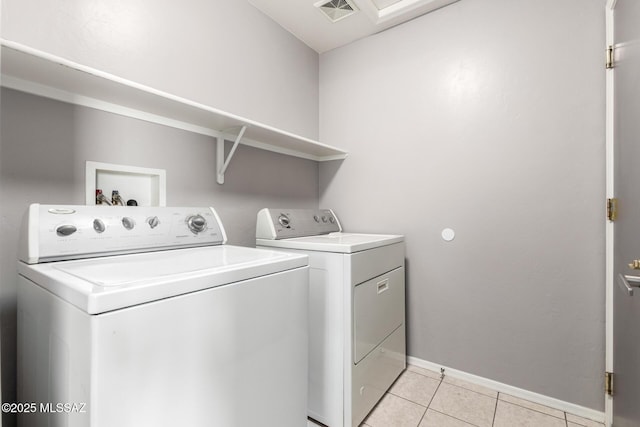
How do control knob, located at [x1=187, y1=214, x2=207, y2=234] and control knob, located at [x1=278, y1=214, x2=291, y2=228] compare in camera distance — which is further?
control knob, located at [x1=278, y1=214, x2=291, y2=228]

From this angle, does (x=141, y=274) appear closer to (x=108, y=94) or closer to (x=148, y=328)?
(x=148, y=328)

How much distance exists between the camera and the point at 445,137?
198 centimetres

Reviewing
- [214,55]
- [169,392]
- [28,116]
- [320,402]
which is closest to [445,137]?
[214,55]

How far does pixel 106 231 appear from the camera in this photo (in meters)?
1.08

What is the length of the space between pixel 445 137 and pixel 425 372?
5.21 ft

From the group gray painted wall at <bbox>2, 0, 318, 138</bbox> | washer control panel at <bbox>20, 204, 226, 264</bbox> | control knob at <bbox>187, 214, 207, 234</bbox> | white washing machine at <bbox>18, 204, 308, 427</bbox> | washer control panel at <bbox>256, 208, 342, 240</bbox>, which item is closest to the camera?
white washing machine at <bbox>18, 204, 308, 427</bbox>

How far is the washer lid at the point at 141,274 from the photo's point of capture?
0.66 m

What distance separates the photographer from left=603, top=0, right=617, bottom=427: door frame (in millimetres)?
1439

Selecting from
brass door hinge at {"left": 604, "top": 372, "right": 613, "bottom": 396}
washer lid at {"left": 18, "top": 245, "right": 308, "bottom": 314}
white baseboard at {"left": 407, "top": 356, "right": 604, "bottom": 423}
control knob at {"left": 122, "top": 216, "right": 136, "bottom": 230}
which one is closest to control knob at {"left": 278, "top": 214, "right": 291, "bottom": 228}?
washer lid at {"left": 18, "top": 245, "right": 308, "bottom": 314}

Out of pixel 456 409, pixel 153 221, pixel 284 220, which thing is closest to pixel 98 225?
pixel 153 221

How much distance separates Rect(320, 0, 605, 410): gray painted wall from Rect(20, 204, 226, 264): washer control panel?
53.6 inches

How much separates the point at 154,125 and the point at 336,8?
145 cm

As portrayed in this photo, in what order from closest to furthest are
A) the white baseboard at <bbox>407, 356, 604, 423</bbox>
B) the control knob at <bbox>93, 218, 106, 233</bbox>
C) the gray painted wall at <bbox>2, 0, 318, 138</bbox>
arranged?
1. the control knob at <bbox>93, 218, 106, 233</bbox>
2. the gray painted wall at <bbox>2, 0, 318, 138</bbox>
3. the white baseboard at <bbox>407, 356, 604, 423</bbox>

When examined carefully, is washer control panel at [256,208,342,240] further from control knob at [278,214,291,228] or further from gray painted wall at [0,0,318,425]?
gray painted wall at [0,0,318,425]
